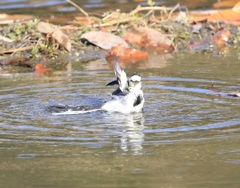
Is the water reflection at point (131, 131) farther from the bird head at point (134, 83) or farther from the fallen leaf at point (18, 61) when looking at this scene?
the fallen leaf at point (18, 61)

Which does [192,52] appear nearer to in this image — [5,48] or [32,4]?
[5,48]

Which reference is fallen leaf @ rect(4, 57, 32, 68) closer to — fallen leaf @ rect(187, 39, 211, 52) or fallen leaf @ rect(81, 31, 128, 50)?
fallen leaf @ rect(81, 31, 128, 50)

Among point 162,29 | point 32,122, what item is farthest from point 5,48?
point 32,122

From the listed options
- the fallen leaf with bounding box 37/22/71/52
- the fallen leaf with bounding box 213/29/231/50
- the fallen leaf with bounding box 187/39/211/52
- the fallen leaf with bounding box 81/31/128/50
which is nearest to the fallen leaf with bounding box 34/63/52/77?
the fallen leaf with bounding box 37/22/71/52

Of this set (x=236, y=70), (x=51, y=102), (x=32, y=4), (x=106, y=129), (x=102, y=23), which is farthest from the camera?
(x=32, y=4)

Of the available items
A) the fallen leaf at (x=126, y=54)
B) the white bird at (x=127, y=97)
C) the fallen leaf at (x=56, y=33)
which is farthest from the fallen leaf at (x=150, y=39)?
the white bird at (x=127, y=97)

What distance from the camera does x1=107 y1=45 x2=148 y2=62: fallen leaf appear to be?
35.0ft

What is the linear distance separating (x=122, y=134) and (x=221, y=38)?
17.9 feet

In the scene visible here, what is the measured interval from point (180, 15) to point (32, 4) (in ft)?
12.0

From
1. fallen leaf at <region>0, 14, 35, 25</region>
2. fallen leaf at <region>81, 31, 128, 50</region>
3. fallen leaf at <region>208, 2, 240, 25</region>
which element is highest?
fallen leaf at <region>0, 14, 35, 25</region>

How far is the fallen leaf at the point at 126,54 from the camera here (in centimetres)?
1068

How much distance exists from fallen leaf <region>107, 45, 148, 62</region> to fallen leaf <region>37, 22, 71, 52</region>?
2.26ft

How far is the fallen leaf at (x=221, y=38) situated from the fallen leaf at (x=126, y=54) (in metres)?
1.31

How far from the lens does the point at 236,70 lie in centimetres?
934
